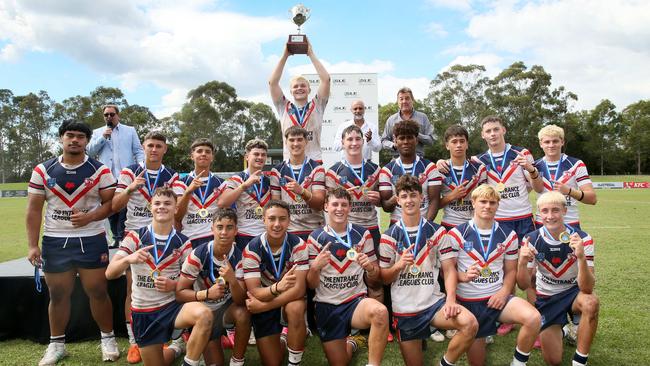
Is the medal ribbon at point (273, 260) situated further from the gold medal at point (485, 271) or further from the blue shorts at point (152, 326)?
the gold medal at point (485, 271)

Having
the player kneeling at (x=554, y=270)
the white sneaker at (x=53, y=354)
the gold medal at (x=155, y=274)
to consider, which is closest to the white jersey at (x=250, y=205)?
the gold medal at (x=155, y=274)

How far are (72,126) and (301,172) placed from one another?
7.33ft

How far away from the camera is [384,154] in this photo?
117 ft

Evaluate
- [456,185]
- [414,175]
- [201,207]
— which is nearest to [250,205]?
[201,207]

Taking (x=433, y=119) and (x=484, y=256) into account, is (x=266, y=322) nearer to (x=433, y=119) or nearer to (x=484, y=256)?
(x=484, y=256)

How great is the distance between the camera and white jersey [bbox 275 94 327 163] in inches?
199

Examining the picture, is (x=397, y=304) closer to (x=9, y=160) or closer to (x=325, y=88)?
(x=325, y=88)

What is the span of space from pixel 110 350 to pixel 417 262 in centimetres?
306

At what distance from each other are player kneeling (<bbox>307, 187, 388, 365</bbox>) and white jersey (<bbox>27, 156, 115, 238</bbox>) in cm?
Result: 224

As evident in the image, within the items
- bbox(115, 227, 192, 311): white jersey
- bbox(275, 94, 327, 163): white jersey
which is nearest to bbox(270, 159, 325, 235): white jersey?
bbox(275, 94, 327, 163): white jersey

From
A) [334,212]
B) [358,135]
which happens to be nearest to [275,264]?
[334,212]

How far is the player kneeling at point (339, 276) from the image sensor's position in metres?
3.56

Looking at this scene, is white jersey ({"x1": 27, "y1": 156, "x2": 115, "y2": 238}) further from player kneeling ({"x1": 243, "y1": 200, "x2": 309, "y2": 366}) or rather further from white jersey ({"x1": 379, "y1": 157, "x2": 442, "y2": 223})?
white jersey ({"x1": 379, "y1": 157, "x2": 442, "y2": 223})

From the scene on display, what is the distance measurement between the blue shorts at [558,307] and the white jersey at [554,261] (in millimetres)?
39
